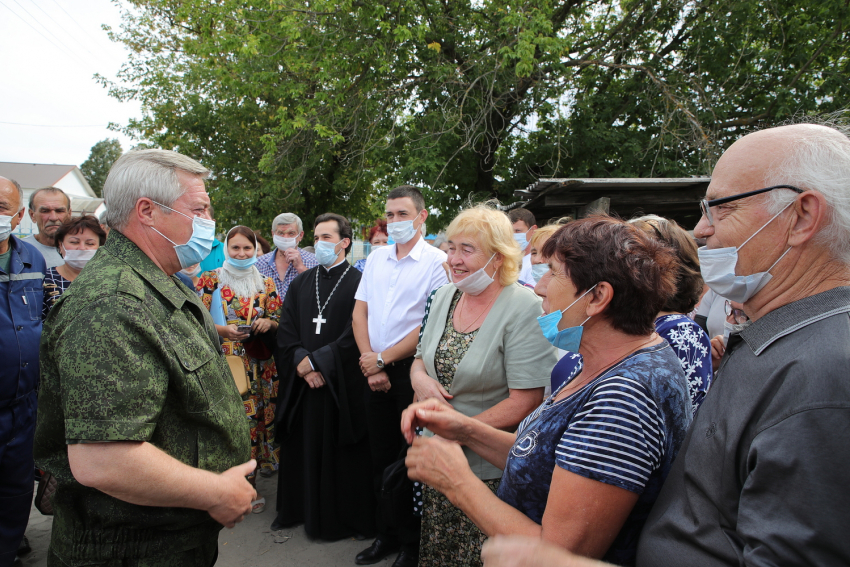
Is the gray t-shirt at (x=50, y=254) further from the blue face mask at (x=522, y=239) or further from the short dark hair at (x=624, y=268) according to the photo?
the short dark hair at (x=624, y=268)

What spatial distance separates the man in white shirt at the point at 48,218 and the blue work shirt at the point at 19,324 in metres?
1.70

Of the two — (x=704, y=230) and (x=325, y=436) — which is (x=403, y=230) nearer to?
(x=325, y=436)

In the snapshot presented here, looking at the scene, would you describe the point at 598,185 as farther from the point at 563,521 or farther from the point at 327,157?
the point at 327,157

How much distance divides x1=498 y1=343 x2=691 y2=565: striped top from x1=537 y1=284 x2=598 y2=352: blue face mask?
18cm

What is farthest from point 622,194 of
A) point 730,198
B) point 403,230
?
point 730,198

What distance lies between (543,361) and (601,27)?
12220 mm

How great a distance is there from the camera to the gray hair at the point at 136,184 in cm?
175

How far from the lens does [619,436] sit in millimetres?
1270

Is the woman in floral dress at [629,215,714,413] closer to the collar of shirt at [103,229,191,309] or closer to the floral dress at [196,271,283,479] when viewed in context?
the collar of shirt at [103,229,191,309]

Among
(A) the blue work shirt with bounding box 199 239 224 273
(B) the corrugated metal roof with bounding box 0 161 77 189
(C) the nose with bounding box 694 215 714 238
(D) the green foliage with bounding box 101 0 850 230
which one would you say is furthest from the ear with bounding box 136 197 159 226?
(B) the corrugated metal roof with bounding box 0 161 77 189

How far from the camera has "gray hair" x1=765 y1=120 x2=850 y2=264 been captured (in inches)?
43.5

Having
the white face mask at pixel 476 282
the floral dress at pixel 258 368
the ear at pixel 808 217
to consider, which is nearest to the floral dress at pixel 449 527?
the white face mask at pixel 476 282

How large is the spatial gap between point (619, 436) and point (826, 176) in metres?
0.79

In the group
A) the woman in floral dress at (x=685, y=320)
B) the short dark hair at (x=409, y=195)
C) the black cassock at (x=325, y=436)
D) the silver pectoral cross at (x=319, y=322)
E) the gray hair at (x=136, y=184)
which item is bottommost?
the black cassock at (x=325, y=436)
